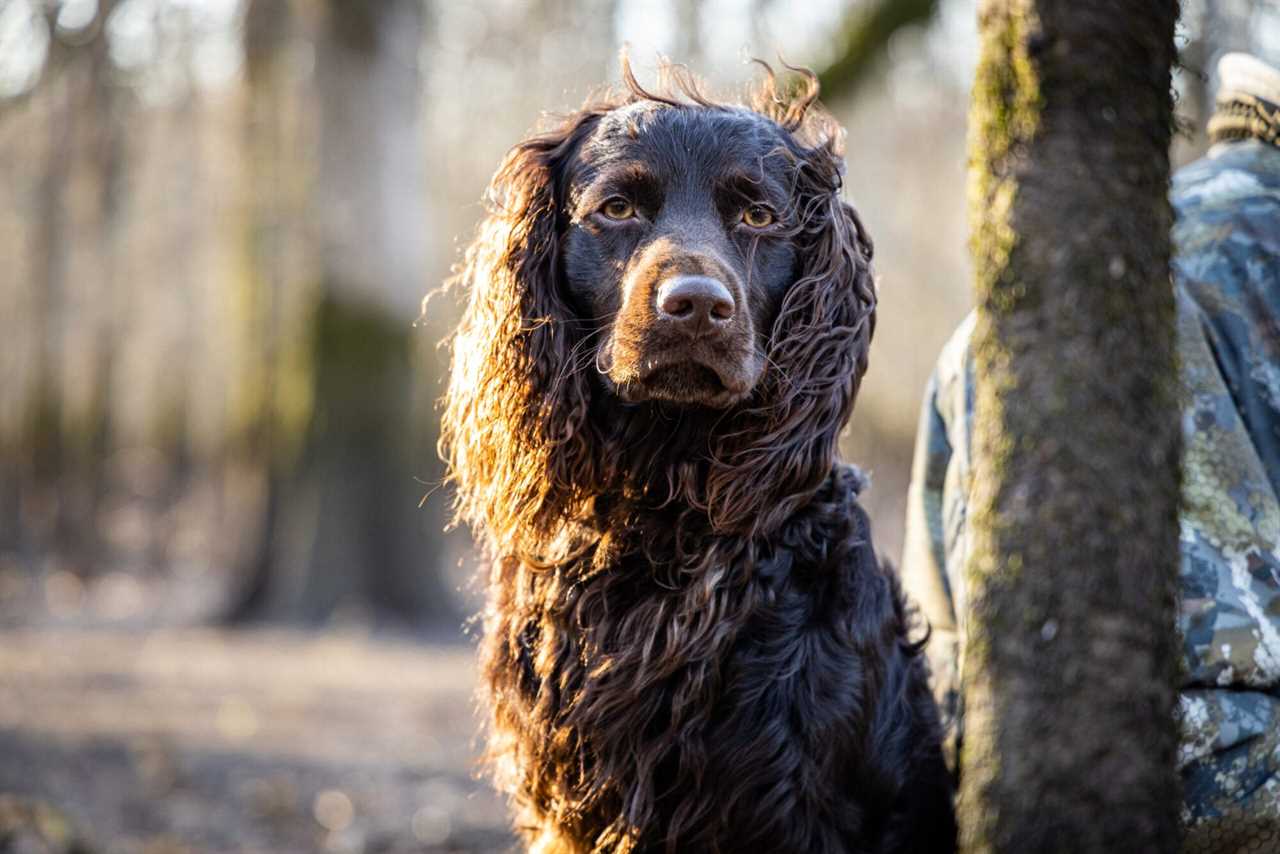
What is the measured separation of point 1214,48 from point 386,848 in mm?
5839

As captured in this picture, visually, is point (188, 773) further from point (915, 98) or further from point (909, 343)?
point (909, 343)

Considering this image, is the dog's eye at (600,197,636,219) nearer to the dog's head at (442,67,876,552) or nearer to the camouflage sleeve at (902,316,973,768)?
the dog's head at (442,67,876,552)

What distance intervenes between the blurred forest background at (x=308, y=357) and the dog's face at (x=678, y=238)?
643 mm

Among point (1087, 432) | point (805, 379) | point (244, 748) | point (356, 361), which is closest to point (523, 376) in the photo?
point (805, 379)

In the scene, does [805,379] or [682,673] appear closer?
[682,673]

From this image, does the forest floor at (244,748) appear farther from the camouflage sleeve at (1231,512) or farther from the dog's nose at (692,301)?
the camouflage sleeve at (1231,512)

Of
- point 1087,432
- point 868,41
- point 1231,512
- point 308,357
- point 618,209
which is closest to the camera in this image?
point 1087,432

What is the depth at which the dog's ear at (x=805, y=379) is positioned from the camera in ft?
9.70

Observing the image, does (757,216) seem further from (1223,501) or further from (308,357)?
(308,357)

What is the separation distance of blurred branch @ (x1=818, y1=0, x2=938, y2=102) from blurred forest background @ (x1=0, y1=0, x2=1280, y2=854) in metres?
0.03

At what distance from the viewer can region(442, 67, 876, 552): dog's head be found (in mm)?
2971

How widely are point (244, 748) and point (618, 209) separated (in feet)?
14.6

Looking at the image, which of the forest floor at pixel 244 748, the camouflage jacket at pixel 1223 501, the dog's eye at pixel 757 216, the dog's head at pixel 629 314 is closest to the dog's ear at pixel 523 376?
the dog's head at pixel 629 314

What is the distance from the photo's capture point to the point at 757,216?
3.12 meters
